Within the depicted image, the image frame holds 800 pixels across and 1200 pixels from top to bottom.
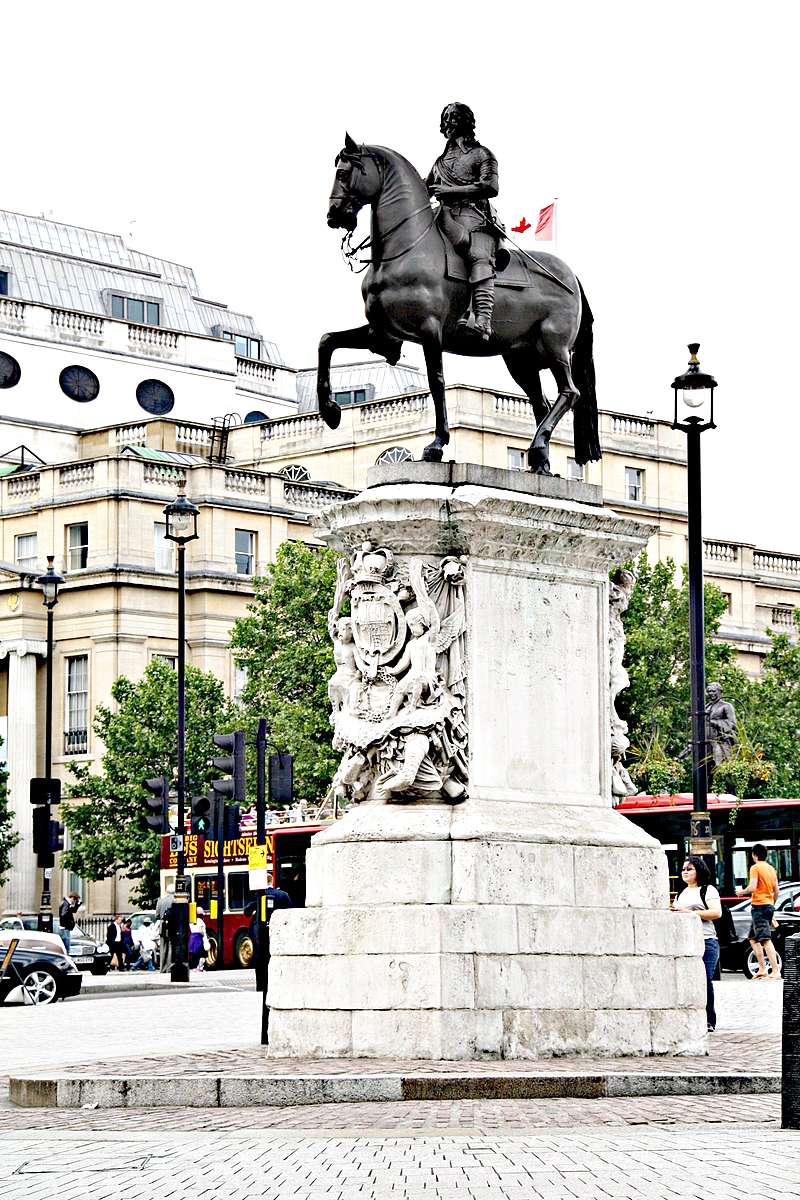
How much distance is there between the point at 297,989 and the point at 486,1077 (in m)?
2.39

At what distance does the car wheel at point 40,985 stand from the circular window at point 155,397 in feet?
213

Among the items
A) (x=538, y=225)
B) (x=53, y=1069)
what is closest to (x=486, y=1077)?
(x=53, y=1069)

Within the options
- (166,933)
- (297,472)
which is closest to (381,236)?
(166,933)

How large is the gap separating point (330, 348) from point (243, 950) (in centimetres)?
3586

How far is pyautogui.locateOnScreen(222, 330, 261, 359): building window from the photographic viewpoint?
114 metres

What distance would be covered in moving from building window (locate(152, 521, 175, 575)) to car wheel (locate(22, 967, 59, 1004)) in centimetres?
4090

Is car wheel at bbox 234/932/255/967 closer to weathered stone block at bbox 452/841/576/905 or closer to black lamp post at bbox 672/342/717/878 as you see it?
black lamp post at bbox 672/342/717/878

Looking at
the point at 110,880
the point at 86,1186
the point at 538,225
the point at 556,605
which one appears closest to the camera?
the point at 86,1186

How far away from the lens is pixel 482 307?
18422mm

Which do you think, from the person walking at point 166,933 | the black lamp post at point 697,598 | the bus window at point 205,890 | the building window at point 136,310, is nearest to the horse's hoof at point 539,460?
the black lamp post at point 697,598

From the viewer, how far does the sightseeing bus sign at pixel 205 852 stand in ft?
174

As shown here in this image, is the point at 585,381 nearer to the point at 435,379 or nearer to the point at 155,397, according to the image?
the point at 435,379

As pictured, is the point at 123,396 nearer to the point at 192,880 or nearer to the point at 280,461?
the point at 280,461

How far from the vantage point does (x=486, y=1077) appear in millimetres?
14789
